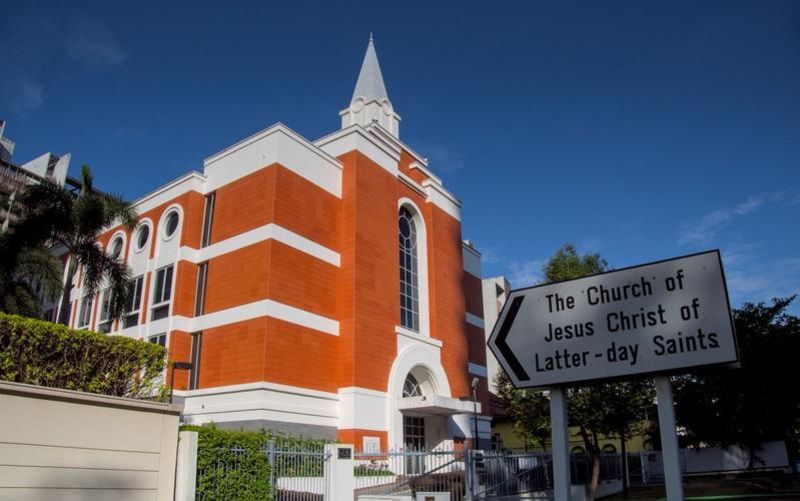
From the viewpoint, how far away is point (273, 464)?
48.9 ft

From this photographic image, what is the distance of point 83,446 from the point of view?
11.0 m

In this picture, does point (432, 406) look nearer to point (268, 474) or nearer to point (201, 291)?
point (201, 291)

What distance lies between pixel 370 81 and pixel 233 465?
25214 mm

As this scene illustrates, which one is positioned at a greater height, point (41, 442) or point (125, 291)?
point (125, 291)

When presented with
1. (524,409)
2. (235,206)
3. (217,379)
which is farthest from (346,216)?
(524,409)

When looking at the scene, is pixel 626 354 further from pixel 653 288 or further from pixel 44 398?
pixel 44 398

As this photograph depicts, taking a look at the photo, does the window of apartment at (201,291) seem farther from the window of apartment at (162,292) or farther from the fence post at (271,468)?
the fence post at (271,468)

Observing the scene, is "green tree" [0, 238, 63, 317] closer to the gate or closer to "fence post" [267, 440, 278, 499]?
"fence post" [267, 440, 278, 499]

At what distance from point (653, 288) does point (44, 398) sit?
10381 millimetres

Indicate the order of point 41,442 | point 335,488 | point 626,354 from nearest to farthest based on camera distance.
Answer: point 626,354
point 41,442
point 335,488

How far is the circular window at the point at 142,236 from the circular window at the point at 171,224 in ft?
6.62

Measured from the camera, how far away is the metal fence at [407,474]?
734 inches

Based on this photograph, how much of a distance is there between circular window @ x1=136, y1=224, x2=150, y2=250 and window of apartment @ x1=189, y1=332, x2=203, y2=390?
7086mm

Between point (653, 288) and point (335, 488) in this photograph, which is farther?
point (335, 488)
